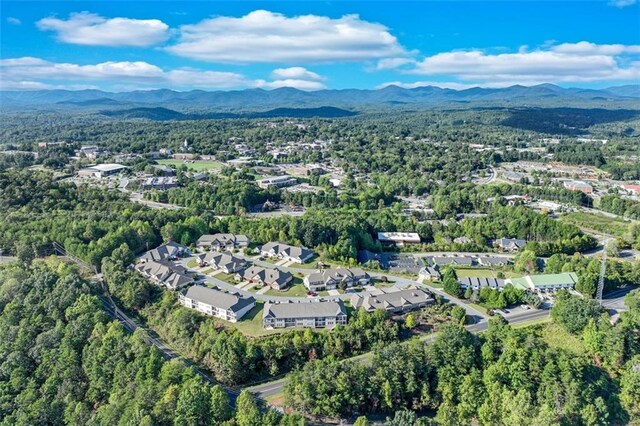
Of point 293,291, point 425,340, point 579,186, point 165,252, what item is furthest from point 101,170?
point 579,186

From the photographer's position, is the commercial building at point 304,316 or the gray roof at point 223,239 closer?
the commercial building at point 304,316

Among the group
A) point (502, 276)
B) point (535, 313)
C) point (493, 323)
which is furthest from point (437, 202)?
point (493, 323)

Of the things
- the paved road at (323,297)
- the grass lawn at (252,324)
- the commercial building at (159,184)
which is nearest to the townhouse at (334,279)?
the paved road at (323,297)

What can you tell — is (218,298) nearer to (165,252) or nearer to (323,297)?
(323,297)

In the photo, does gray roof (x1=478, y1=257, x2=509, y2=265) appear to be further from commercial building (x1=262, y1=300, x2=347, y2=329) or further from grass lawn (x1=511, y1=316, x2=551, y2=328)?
commercial building (x1=262, y1=300, x2=347, y2=329)

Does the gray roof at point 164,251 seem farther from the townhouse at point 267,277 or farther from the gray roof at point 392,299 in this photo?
the gray roof at point 392,299

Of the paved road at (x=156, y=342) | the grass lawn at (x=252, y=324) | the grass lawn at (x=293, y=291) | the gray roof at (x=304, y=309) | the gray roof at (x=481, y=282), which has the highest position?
the gray roof at (x=304, y=309)
